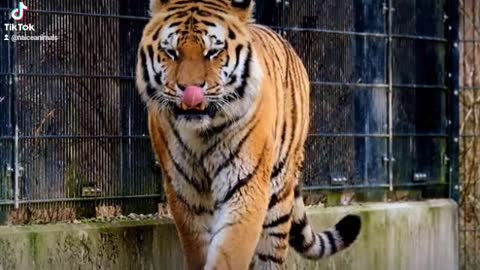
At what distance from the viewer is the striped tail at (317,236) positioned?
27.1 feet

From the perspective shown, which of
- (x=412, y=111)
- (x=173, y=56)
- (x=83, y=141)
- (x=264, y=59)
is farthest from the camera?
(x=412, y=111)

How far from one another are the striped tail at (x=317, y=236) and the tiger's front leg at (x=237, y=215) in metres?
1.26

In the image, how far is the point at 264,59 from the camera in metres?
7.46

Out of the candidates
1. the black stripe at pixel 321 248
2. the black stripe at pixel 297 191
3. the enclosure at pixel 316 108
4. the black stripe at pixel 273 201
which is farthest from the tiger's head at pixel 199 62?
the black stripe at pixel 321 248

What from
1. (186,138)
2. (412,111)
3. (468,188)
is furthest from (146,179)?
(468,188)

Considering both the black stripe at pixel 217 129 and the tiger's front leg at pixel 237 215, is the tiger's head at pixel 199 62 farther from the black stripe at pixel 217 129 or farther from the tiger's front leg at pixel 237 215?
the tiger's front leg at pixel 237 215

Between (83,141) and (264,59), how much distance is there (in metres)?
1.37

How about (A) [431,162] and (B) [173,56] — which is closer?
(B) [173,56]

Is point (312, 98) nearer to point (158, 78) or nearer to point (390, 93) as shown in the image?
point (390, 93)

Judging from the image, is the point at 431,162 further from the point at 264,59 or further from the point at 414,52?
the point at 264,59

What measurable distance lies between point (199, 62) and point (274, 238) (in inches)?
62.3

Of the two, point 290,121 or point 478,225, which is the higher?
point 290,121

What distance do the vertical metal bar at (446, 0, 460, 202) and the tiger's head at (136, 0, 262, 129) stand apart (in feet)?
13.3

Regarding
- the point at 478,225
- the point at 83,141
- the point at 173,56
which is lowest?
the point at 478,225
